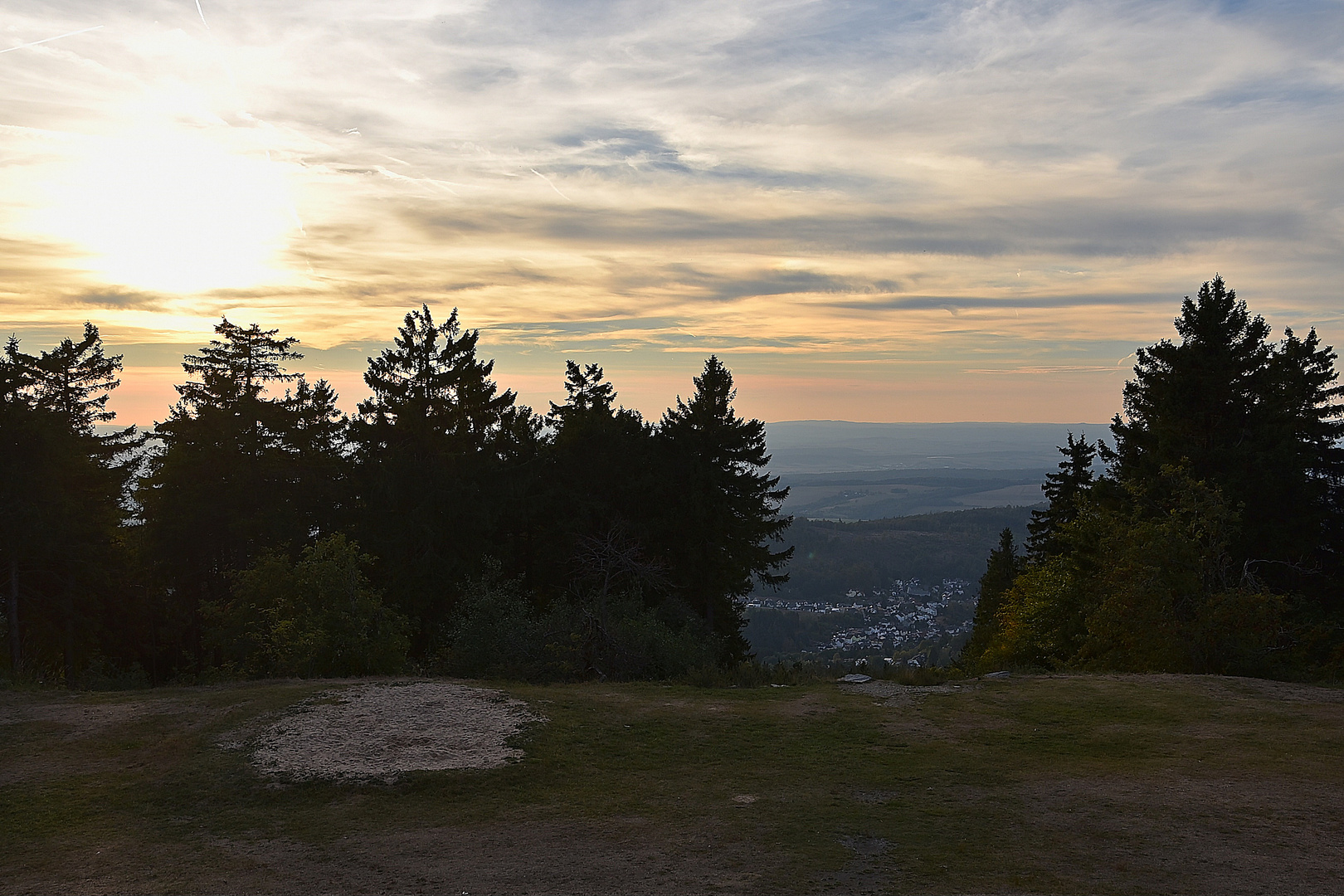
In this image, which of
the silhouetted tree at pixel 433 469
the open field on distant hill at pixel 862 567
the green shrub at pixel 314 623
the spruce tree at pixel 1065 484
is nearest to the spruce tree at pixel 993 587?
the spruce tree at pixel 1065 484

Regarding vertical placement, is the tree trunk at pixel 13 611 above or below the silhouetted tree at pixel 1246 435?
below

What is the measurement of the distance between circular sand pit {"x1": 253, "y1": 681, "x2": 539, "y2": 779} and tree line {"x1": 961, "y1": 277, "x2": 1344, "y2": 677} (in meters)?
14.3

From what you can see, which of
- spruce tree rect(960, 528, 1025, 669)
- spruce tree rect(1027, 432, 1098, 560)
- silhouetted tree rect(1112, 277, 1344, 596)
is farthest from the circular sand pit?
spruce tree rect(960, 528, 1025, 669)

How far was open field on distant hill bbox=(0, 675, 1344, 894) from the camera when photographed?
21.1ft

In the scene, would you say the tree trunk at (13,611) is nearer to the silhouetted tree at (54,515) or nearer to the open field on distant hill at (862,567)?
the silhouetted tree at (54,515)

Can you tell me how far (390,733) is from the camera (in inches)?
401

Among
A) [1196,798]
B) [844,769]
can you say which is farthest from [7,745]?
[1196,798]

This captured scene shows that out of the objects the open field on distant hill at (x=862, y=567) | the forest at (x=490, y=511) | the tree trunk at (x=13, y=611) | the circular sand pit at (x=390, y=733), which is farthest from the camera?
the open field on distant hill at (x=862, y=567)

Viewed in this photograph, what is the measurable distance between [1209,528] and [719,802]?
1538cm

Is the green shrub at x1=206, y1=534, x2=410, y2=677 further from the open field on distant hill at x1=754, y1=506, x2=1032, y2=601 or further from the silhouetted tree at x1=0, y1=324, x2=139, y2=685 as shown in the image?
the open field on distant hill at x1=754, y1=506, x2=1032, y2=601

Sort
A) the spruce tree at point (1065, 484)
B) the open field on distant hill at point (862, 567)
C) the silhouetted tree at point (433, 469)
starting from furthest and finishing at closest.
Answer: the open field on distant hill at point (862, 567), the spruce tree at point (1065, 484), the silhouetted tree at point (433, 469)

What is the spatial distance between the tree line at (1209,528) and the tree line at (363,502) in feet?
42.3

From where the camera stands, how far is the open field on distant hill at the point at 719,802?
6430 mm

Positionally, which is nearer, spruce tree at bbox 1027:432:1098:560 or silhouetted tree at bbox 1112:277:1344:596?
silhouetted tree at bbox 1112:277:1344:596
